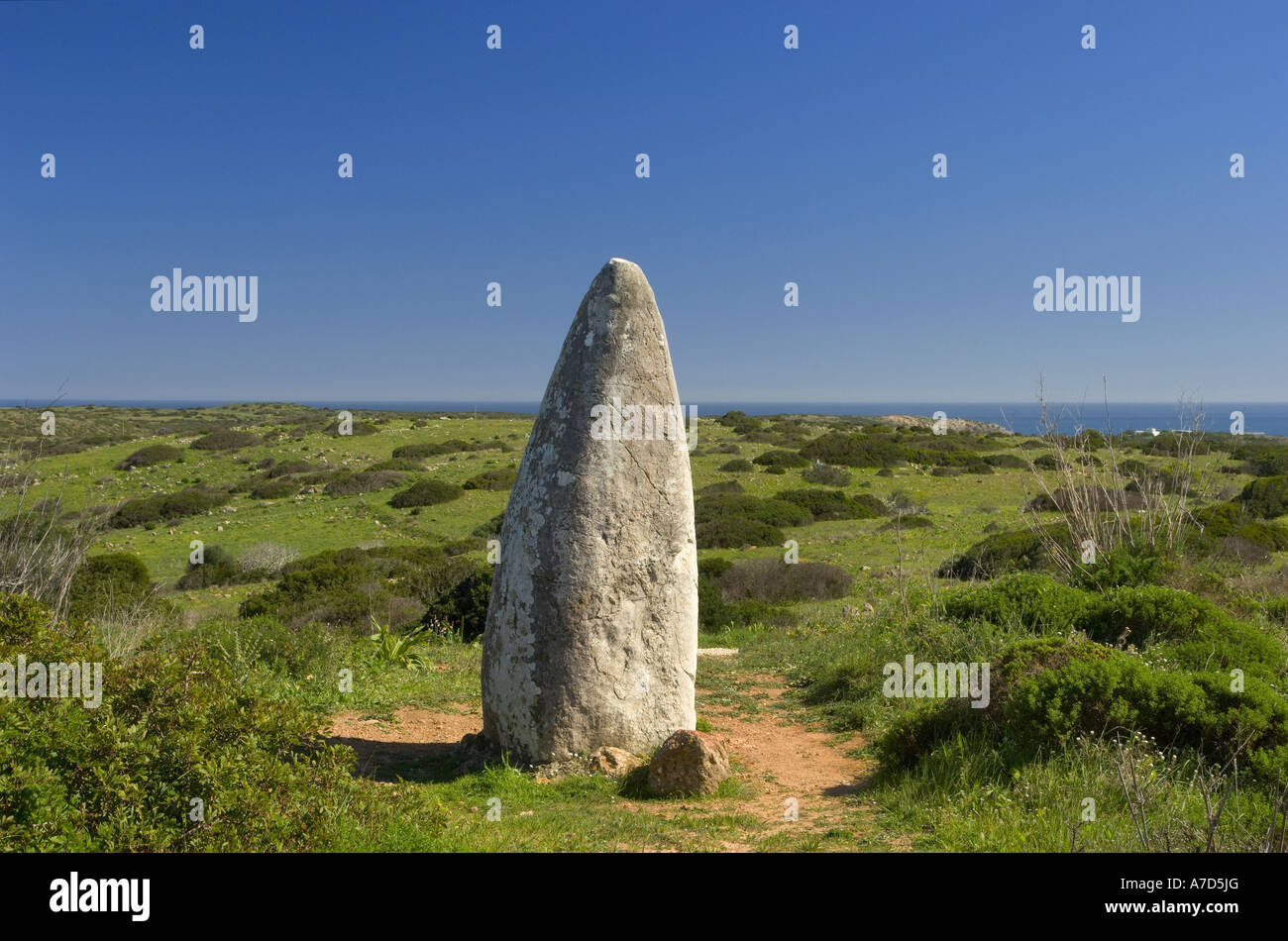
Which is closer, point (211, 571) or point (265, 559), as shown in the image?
point (211, 571)

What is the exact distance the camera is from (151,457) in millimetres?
36719

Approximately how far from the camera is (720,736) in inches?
318

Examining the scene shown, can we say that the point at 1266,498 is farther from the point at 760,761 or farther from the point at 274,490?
the point at 274,490

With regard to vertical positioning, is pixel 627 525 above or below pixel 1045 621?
above

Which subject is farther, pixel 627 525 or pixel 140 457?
pixel 140 457

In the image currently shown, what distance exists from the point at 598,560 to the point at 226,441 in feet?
133

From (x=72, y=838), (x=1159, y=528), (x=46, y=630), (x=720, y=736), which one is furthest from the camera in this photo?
(x=1159, y=528)

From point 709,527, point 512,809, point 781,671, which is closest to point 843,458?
point 709,527

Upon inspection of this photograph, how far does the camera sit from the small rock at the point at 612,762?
658 centimetres

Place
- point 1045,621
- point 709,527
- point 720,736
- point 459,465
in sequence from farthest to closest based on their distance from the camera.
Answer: point 459,465, point 709,527, point 1045,621, point 720,736

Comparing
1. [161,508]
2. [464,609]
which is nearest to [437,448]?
[161,508]

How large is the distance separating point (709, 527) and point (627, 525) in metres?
16.9

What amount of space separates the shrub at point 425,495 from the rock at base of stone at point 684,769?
22.8 m

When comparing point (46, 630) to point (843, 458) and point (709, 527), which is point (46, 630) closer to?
point (709, 527)
